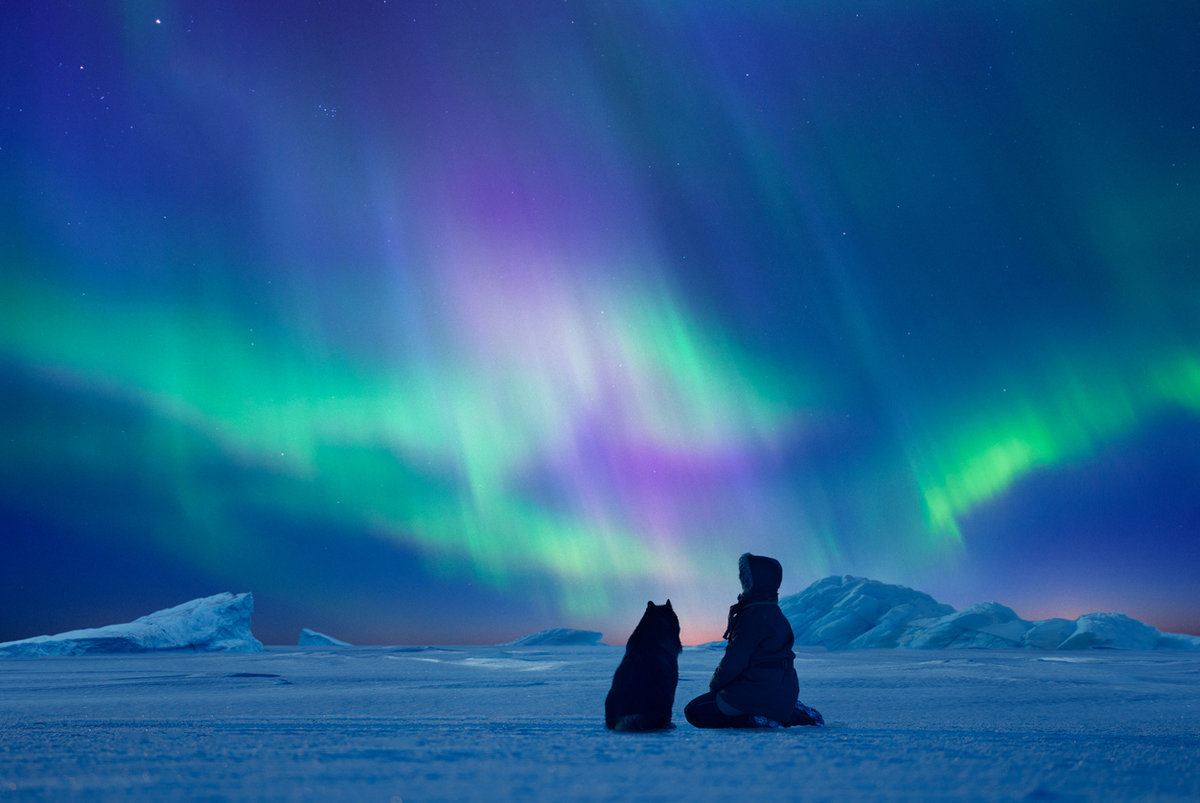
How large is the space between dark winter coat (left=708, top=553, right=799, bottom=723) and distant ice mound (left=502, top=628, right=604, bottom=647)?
98.1 meters

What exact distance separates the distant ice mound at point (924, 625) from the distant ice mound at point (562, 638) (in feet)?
94.7

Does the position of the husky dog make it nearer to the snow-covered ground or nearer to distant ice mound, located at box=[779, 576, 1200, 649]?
the snow-covered ground

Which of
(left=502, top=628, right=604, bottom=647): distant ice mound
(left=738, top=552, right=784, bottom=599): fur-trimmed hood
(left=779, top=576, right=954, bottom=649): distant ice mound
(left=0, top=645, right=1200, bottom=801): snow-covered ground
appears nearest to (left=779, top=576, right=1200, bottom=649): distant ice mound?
(left=779, top=576, right=954, bottom=649): distant ice mound

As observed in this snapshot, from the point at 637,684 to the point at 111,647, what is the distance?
247ft

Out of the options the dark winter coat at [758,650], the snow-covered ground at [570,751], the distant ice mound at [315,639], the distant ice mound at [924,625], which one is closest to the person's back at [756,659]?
the dark winter coat at [758,650]

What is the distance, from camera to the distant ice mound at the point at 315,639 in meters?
106

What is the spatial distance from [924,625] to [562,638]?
49.6m

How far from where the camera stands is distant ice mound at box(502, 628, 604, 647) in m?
103

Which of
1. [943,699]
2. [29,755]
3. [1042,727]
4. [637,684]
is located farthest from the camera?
[943,699]

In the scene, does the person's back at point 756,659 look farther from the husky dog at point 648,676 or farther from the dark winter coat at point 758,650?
the husky dog at point 648,676

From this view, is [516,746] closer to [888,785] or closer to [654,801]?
[654,801]

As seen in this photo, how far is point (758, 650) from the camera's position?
7.08 m

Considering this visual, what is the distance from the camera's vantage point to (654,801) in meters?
3.97

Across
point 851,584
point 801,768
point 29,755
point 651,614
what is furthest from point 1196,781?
point 851,584
